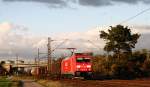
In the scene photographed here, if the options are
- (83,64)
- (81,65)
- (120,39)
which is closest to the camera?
(81,65)

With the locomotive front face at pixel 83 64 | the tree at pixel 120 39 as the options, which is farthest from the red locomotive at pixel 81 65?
the tree at pixel 120 39

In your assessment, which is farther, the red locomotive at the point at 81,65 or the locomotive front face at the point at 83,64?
the locomotive front face at the point at 83,64

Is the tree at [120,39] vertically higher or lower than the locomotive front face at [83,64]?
higher

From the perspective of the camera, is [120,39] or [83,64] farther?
[120,39]

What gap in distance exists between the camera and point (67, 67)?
6950 centimetres

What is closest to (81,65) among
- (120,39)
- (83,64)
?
(83,64)

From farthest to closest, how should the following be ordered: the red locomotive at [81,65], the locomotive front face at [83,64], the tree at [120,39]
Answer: the tree at [120,39]
the locomotive front face at [83,64]
the red locomotive at [81,65]

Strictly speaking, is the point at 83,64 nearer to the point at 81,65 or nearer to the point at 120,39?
the point at 81,65

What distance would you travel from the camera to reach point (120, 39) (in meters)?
92.0

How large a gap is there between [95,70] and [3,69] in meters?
88.6

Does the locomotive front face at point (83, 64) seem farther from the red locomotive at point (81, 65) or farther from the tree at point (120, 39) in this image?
the tree at point (120, 39)

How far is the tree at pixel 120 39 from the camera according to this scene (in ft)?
300

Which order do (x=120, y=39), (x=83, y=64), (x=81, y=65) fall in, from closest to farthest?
(x=81, y=65)
(x=83, y=64)
(x=120, y=39)

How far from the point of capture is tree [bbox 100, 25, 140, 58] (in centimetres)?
9131
